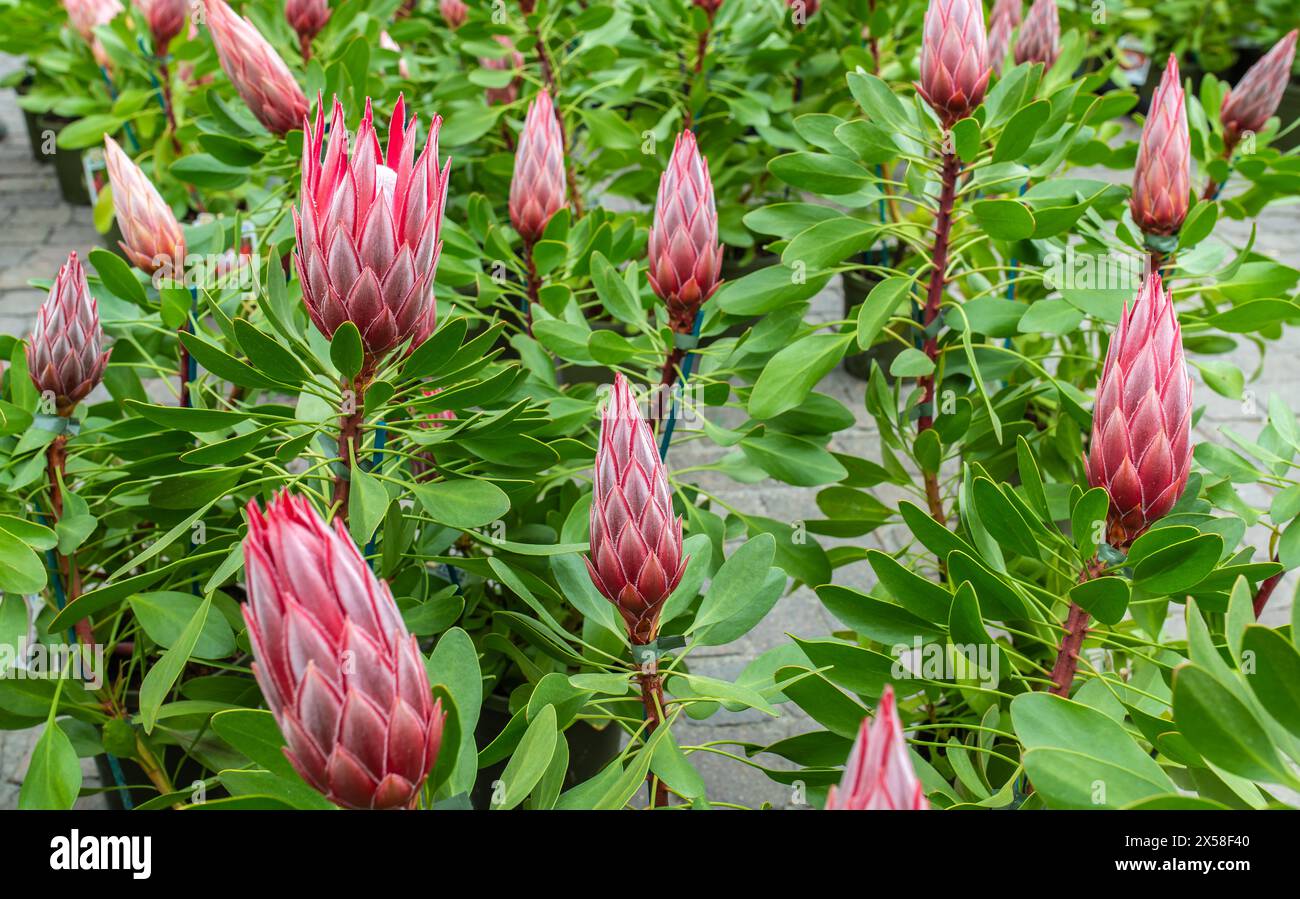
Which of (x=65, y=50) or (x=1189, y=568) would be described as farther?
(x=65, y=50)

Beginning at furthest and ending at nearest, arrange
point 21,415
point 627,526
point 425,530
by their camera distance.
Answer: point 425,530
point 21,415
point 627,526

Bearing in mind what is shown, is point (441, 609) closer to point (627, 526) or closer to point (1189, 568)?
point (627, 526)

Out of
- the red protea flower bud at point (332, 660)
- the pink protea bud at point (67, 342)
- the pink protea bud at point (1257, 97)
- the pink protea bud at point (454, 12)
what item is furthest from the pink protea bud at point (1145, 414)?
the pink protea bud at point (454, 12)

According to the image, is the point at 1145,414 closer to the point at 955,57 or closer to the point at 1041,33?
the point at 955,57

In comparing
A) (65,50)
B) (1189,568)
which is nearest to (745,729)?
(1189,568)

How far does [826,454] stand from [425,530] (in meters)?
0.49

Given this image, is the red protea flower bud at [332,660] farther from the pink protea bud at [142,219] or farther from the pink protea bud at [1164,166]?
the pink protea bud at [1164,166]

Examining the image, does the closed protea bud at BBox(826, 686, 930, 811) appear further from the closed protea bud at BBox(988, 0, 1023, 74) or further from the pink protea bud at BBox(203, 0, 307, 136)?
the closed protea bud at BBox(988, 0, 1023, 74)

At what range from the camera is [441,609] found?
1.10m

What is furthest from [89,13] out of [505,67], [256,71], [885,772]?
[885,772]

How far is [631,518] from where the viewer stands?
89cm

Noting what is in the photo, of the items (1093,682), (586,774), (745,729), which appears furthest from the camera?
(745,729)

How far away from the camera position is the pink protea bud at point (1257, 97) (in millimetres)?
1777
